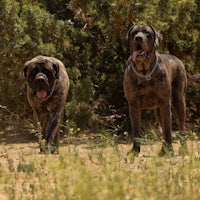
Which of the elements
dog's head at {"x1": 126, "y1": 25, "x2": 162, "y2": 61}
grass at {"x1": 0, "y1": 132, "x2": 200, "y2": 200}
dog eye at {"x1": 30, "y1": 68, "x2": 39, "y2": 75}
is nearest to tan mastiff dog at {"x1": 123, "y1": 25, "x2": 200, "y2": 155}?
dog's head at {"x1": 126, "y1": 25, "x2": 162, "y2": 61}

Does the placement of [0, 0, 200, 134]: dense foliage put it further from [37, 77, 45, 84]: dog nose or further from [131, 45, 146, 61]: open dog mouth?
[131, 45, 146, 61]: open dog mouth

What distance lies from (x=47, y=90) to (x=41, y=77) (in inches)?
9.3

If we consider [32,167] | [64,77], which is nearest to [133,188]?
[32,167]

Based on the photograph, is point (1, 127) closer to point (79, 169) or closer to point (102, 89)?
point (102, 89)

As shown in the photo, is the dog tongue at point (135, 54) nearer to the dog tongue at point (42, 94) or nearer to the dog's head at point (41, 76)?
the dog's head at point (41, 76)

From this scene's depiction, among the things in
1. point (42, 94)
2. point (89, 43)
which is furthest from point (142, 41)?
point (89, 43)

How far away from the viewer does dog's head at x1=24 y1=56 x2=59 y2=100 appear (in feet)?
23.4

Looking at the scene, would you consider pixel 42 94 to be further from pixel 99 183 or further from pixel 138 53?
pixel 99 183

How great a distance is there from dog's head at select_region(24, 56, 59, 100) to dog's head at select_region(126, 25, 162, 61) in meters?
1.26

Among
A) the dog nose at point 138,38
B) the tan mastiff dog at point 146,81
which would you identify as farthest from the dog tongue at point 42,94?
the dog nose at point 138,38

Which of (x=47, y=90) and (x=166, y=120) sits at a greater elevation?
(x=47, y=90)

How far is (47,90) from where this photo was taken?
23.6 ft

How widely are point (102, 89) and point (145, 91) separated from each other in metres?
5.00

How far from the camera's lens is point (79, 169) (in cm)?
371
